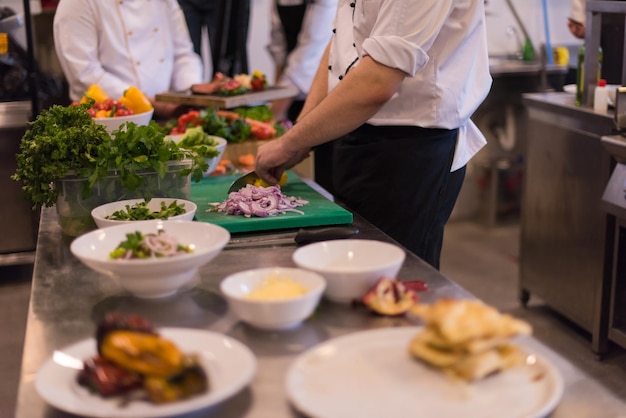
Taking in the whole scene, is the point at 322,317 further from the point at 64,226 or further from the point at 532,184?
the point at 532,184

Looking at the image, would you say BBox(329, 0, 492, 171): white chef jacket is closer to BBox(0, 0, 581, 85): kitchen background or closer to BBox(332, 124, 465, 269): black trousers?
BBox(332, 124, 465, 269): black trousers

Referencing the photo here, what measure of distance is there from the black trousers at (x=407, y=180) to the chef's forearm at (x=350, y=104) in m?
0.23

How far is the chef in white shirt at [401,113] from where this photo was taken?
1866mm

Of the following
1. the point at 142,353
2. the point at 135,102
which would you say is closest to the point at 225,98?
the point at 135,102

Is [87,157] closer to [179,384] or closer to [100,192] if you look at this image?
[100,192]

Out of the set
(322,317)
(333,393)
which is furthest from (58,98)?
(333,393)

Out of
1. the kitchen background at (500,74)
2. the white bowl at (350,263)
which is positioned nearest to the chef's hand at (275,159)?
the white bowl at (350,263)

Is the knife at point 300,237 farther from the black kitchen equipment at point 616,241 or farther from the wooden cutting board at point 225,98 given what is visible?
the black kitchen equipment at point 616,241

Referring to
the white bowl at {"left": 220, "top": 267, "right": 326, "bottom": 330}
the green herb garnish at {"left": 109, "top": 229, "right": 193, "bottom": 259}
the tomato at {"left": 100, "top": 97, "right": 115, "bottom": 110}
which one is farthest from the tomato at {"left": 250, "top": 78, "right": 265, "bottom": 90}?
A: the white bowl at {"left": 220, "top": 267, "right": 326, "bottom": 330}

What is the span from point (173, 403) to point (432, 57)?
1.31 meters

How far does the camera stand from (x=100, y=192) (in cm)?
188

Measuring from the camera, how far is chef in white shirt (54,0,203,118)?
3395 mm

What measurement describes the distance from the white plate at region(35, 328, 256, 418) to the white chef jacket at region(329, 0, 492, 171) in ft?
3.07

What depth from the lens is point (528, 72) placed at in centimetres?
515
